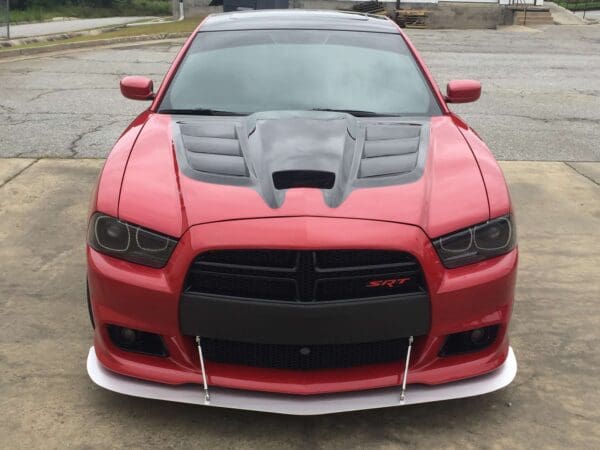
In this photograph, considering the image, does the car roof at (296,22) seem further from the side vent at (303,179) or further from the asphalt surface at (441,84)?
the asphalt surface at (441,84)

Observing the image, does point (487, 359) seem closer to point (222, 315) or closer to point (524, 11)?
point (222, 315)

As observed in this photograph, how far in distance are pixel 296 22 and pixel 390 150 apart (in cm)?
164

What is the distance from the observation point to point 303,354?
276 cm

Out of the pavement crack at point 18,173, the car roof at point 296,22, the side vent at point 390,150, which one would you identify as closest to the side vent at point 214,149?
the side vent at point 390,150

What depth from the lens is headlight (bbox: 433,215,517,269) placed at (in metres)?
2.76

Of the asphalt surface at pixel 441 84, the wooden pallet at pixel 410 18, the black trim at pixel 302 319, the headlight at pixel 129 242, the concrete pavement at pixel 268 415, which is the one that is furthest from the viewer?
the wooden pallet at pixel 410 18

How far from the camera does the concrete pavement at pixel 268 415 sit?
9.33ft

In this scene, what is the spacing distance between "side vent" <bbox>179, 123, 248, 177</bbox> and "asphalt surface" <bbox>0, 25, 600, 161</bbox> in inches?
153

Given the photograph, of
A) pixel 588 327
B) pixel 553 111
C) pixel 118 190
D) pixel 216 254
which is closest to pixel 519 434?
pixel 588 327

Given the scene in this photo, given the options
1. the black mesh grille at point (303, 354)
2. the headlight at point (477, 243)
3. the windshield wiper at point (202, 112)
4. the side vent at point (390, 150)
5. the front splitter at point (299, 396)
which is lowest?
the front splitter at point (299, 396)

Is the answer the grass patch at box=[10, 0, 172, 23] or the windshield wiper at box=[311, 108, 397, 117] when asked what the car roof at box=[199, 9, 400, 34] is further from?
the grass patch at box=[10, 0, 172, 23]

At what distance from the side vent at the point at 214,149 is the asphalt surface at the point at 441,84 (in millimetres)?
3878

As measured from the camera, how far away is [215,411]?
3004mm

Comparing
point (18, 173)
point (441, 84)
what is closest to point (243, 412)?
point (18, 173)
